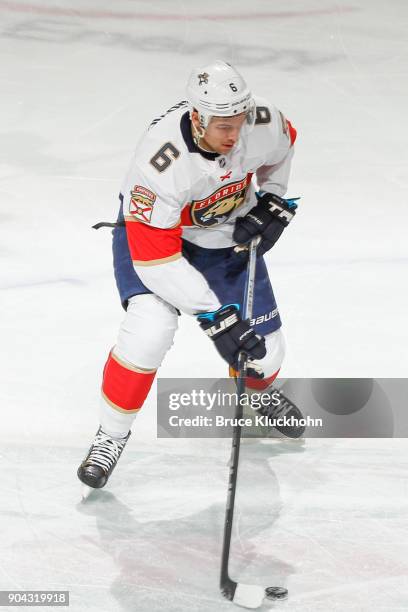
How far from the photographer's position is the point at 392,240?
4477 mm

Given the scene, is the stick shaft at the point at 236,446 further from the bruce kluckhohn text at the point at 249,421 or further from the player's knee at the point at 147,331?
the bruce kluckhohn text at the point at 249,421

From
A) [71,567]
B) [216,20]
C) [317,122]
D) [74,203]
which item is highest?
[216,20]

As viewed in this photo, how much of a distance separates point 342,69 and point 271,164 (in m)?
2.94

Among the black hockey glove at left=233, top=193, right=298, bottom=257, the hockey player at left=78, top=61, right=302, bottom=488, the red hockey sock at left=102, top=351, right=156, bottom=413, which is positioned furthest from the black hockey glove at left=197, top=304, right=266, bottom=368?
the black hockey glove at left=233, top=193, right=298, bottom=257

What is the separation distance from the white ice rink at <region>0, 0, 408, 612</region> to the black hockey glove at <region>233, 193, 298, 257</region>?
63 cm

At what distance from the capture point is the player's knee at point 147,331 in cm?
292

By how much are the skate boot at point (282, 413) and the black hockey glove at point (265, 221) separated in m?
0.49

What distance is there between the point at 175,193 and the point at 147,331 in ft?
1.26

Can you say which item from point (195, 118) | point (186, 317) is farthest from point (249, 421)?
point (195, 118)

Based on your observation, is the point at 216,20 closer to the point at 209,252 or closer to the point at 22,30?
the point at 22,30

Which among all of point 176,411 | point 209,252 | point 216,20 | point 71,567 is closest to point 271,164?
point 209,252

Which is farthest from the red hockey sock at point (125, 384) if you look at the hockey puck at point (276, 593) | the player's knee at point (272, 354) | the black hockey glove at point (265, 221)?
the hockey puck at point (276, 593)

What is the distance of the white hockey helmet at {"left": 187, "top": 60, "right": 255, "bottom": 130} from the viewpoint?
2.69m

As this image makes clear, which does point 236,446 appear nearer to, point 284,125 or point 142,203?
point 142,203
